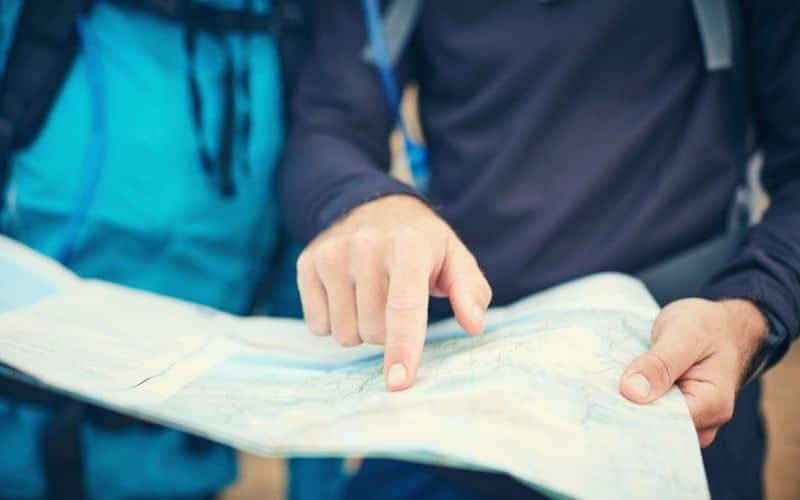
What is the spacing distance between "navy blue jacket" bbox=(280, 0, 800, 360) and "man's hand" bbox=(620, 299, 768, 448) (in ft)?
0.55

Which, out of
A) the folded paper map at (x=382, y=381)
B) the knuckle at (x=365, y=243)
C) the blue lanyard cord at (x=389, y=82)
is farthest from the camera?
the blue lanyard cord at (x=389, y=82)

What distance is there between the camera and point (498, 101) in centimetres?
62

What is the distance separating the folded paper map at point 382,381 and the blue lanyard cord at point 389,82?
24cm

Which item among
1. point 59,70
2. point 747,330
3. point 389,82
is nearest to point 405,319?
point 747,330

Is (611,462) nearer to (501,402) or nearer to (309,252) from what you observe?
(501,402)

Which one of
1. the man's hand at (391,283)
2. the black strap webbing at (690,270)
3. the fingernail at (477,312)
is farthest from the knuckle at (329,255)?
the black strap webbing at (690,270)

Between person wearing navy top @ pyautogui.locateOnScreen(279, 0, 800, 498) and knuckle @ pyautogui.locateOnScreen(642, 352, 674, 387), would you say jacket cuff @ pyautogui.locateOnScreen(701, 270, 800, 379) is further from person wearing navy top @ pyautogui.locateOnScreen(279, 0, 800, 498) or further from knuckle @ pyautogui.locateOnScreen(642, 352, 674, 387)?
knuckle @ pyautogui.locateOnScreen(642, 352, 674, 387)

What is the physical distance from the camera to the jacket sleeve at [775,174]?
18.4 inches

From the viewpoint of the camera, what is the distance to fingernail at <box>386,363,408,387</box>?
342 millimetres

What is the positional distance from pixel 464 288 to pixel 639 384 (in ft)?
0.38

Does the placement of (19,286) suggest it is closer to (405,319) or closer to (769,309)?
(405,319)

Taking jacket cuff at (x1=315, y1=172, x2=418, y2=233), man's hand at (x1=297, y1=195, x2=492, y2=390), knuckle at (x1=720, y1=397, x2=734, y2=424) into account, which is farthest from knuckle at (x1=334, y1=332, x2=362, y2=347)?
knuckle at (x1=720, y1=397, x2=734, y2=424)

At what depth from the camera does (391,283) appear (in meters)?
0.37

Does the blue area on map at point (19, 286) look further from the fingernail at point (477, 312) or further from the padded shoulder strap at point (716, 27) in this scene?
the padded shoulder strap at point (716, 27)
